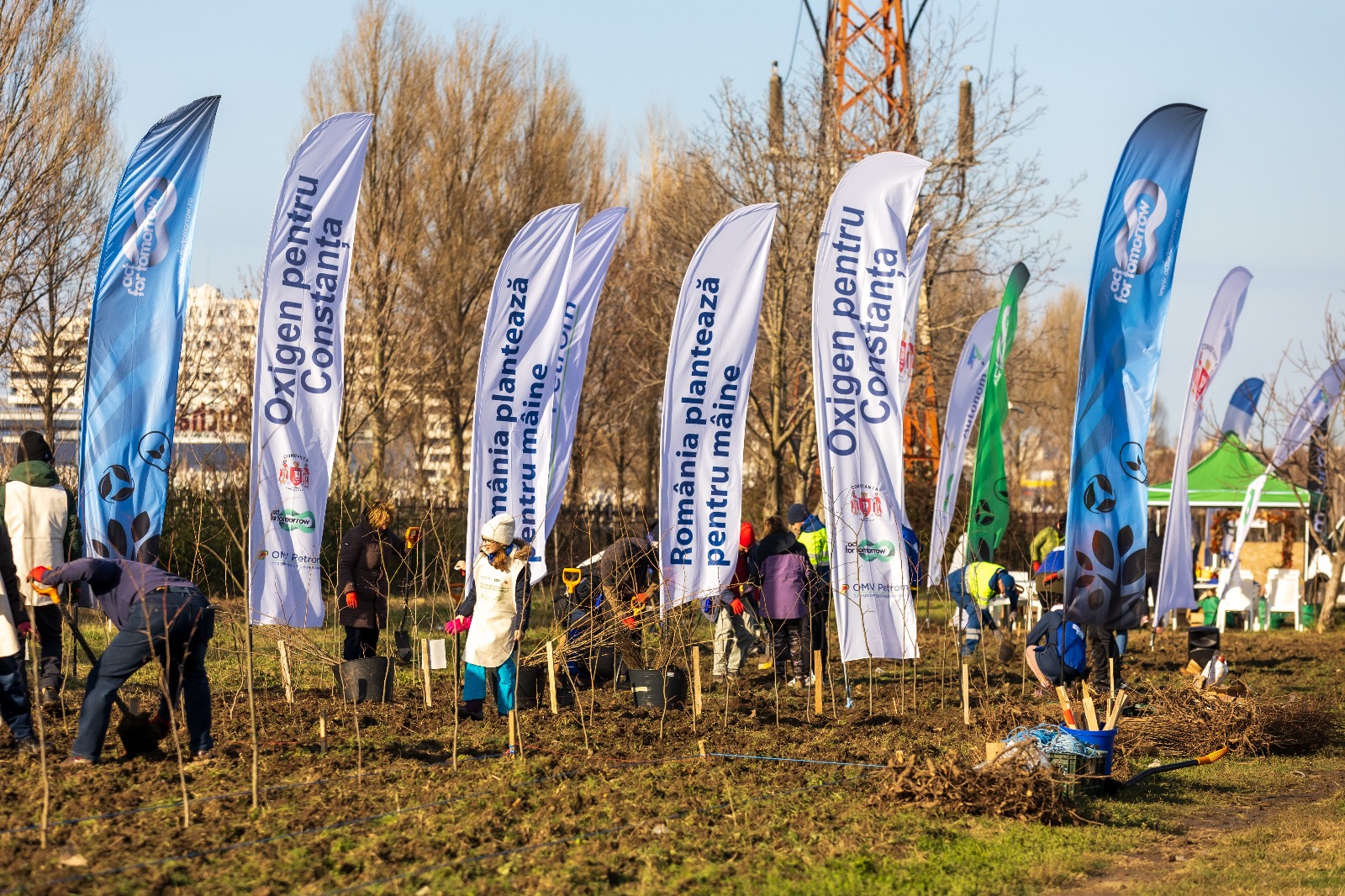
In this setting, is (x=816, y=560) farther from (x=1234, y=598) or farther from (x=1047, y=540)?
(x=1234, y=598)

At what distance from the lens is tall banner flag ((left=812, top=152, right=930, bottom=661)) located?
409 inches

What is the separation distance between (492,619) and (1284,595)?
52.6 feet

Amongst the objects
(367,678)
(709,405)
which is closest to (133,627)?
(367,678)

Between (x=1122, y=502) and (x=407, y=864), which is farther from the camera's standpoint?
(x=1122, y=502)

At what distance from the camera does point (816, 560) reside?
1353 centimetres

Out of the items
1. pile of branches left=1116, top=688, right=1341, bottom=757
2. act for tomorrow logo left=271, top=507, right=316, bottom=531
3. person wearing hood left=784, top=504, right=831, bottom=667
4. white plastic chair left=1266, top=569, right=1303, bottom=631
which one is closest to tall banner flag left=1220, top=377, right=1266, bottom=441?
white plastic chair left=1266, top=569, right=1303, bottom=631

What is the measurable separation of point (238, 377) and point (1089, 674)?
19135 mm

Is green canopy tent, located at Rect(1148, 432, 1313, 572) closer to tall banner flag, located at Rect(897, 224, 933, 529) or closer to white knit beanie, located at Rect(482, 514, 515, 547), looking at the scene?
tall banner flag, located at Rect(897, 224, 933, 529)

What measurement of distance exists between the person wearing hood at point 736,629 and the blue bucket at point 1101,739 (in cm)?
448

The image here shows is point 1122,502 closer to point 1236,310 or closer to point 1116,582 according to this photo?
point 1116,582

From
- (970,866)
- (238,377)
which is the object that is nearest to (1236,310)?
(970,866)

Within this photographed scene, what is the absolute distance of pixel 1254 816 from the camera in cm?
775

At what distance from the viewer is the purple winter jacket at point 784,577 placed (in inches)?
468

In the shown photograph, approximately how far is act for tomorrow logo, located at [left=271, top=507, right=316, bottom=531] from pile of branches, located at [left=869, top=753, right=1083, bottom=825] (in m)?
5.09
